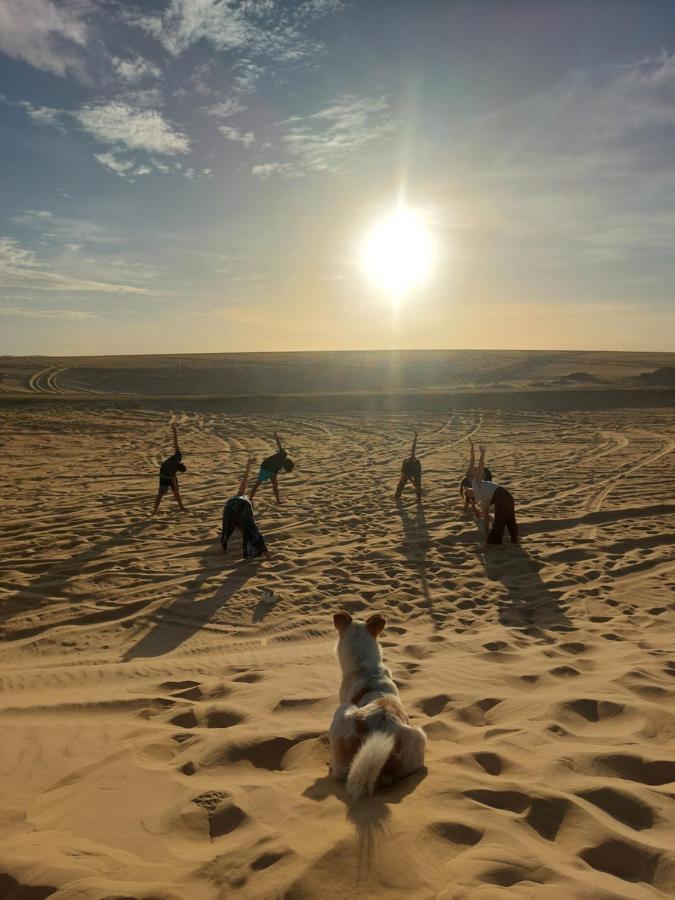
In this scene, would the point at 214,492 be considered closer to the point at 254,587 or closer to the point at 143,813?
the point at 254,587

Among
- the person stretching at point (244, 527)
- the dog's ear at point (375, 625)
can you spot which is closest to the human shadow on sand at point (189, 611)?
the person stretching at point (244, 527)

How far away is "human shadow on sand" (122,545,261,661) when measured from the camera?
5891 millimetres

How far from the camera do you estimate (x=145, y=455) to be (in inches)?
721

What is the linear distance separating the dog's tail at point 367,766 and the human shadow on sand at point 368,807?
0.05 metres

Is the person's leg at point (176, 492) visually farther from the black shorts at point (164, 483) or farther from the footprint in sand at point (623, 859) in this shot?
the footprint in sand at point (623, 859)

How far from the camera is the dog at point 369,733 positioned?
115 inches

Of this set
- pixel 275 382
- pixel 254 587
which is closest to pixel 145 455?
pixel 254 587

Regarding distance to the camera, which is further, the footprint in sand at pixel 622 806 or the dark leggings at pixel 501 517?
the dark leggings at pixel 501 517

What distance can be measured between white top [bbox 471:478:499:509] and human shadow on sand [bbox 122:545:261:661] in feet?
12.1

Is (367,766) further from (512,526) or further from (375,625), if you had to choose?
(512,526)

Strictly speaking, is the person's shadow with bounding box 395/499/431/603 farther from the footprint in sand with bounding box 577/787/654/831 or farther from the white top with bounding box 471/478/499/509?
the footprint in sand with bounding box 577/787/654/831

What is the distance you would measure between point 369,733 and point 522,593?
464 centimetres

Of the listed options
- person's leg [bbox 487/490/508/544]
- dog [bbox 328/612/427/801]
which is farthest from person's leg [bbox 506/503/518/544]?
dog [bbox 328/612/427/801]

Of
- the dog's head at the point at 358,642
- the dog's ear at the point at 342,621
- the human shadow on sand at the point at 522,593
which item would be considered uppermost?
the dog's ear at the point at 342,621
